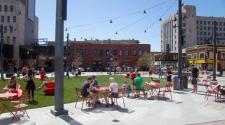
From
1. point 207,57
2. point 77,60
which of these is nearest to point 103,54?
point 77,60

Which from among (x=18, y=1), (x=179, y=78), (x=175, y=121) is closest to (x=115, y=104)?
(x=175, y=121)

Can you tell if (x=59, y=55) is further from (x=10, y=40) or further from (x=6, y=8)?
(x=6, y=8)

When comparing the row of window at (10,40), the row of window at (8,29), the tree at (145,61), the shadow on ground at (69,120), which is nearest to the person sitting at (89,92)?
the shadow on ground at (69,120)

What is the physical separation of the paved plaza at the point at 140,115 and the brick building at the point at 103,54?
78.0 metres

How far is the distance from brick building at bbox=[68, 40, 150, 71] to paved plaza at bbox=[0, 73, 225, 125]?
256ft

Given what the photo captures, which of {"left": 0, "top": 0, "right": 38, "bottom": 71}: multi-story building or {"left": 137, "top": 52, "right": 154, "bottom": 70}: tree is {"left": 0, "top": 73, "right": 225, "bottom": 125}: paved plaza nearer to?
{"left": 0, "top": 0, "right": 38, "bottom": 71}: multi-story building

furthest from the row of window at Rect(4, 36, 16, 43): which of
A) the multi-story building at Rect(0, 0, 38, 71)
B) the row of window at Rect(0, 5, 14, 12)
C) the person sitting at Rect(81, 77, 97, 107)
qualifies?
the person sitting at Rect(81, 77, 97, 107)

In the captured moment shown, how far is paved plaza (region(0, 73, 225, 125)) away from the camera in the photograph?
12402 mm

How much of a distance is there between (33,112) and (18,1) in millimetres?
73649

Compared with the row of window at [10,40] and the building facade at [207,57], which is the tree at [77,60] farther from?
the building facade at [207,57]

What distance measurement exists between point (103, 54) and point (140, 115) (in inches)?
3290

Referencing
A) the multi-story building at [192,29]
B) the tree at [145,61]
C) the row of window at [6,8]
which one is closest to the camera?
the row of window at [6,8]

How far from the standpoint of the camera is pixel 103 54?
319 feet

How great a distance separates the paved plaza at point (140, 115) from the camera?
12402mm
